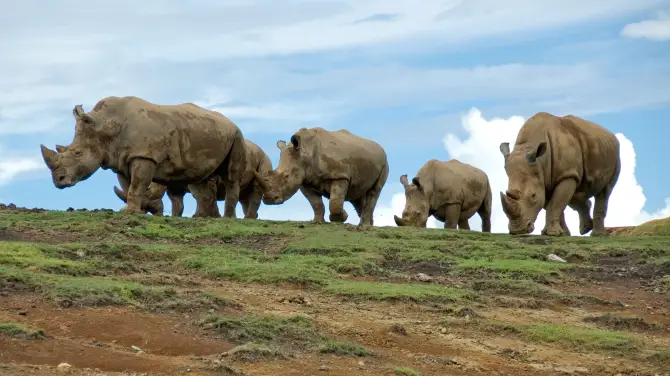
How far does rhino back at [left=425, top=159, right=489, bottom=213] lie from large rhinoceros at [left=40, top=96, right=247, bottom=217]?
6.11 m

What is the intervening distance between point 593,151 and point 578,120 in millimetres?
724

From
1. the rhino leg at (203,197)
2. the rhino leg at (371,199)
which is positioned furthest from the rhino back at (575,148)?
the rhino leg at (203,197)

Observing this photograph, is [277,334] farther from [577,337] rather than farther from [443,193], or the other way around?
[443,193]

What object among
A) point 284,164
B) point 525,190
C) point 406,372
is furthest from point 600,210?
point 406,372

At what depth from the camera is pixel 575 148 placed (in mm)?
21203

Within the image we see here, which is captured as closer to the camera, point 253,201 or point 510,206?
point 510,206

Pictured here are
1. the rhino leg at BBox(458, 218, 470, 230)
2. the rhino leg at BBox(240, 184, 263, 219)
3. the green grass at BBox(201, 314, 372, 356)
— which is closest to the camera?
the green grass at BBox(201, 314, 372, 356)

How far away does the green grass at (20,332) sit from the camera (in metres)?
10.2

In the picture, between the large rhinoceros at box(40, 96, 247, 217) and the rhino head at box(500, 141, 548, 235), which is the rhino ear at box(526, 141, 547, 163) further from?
the large rhinoceros at box(40, 96, 247, 217)

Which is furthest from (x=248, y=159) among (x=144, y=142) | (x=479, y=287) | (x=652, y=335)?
(x=652, y=335)

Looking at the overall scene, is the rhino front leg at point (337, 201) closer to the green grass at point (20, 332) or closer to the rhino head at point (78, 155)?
the rhino head at point (78, 155)

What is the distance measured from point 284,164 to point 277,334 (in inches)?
503

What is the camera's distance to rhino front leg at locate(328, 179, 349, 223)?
24.0 m

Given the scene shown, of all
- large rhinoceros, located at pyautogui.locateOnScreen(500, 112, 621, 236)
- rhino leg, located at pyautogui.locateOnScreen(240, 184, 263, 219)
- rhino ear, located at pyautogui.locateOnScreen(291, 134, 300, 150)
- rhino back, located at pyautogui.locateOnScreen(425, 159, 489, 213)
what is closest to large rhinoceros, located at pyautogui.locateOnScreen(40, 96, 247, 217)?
rhino ear, located at pyautogui.locateOnScreen(291, 134, 300, 150)
